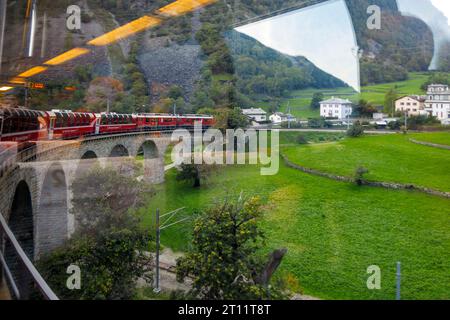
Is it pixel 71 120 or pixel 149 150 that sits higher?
pixel 71 120

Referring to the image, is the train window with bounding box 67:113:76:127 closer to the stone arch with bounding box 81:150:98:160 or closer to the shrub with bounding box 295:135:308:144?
the stone arch with bounding box 81:150:98:160

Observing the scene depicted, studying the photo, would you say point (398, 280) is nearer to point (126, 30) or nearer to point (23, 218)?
point (23, 218)

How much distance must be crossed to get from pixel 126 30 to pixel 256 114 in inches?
61.8

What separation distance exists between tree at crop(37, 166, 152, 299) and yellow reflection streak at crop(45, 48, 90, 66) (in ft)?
3.81

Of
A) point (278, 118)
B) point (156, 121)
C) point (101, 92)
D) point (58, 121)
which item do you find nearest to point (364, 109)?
point (278, 118)

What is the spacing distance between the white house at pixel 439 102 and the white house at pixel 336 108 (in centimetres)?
71

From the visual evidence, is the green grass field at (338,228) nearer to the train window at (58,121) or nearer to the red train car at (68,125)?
the red train car at (68,125)

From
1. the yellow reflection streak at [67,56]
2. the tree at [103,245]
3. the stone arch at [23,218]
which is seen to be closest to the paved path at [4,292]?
the tree at [103,245]

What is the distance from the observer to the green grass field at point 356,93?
3434 millimetres

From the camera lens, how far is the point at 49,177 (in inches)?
133

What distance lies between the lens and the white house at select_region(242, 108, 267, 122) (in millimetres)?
3566

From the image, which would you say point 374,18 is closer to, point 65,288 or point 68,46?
point 68,46

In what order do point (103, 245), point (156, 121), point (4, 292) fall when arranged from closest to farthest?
point (4, 292), point (103, 245), point (156, 121)

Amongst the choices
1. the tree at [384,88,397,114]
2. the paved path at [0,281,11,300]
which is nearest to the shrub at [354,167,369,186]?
the tree at [384,88,397,114]
